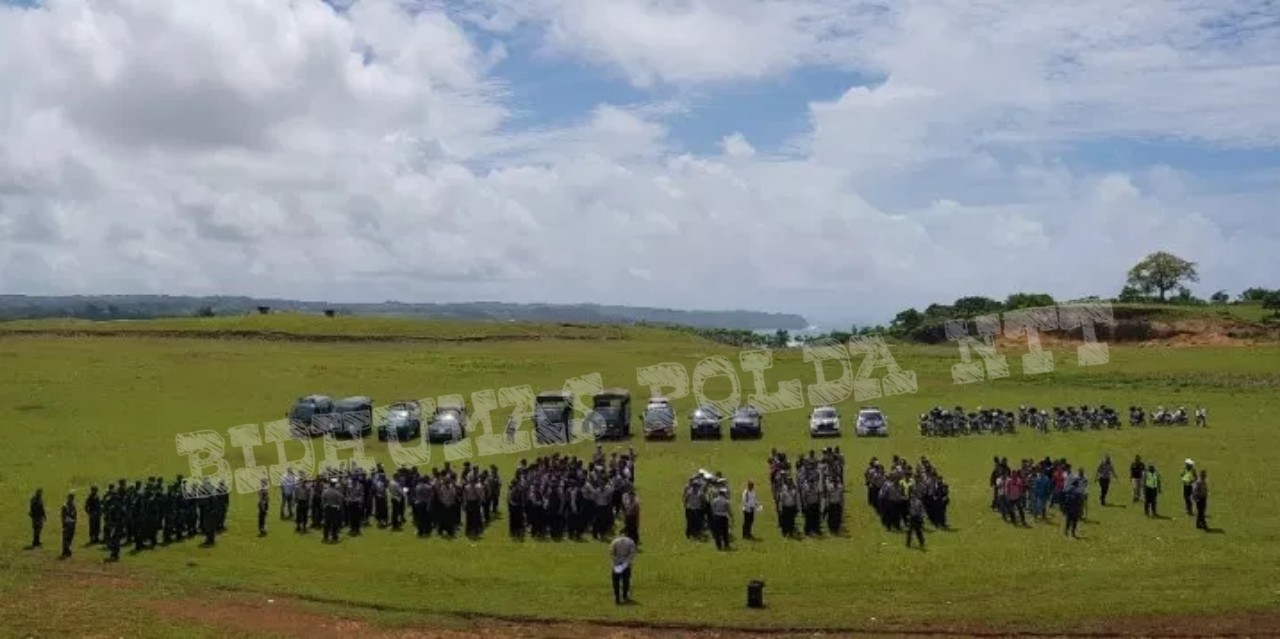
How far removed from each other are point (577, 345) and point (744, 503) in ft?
211

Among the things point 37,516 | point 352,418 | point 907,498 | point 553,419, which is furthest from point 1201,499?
point 352,418

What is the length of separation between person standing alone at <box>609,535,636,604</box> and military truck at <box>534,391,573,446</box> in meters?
25.1

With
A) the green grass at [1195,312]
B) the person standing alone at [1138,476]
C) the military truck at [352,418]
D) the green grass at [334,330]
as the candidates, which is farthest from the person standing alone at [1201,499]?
the green grass at [1195,312]

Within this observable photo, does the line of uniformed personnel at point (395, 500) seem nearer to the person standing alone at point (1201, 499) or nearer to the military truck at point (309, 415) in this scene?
the person standing alone at point (1201, 499)

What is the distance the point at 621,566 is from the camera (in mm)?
21766

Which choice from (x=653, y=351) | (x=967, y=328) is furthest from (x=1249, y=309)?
(x=653, y=351)

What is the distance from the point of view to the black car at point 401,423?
Result: 156 feet

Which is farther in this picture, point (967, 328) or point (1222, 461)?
point (967, 328)

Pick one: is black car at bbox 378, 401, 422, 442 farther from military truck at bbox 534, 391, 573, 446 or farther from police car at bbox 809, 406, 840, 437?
police car at bbox 809, 406, 840, 437

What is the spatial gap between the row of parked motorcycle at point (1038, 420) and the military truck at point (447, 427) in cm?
1876

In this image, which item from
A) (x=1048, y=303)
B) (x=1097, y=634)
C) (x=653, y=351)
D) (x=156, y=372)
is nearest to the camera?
(x=1097, y=634)

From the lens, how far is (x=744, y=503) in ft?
90.9

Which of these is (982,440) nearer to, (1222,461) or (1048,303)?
(1222,461)

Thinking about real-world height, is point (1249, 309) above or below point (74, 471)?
above
